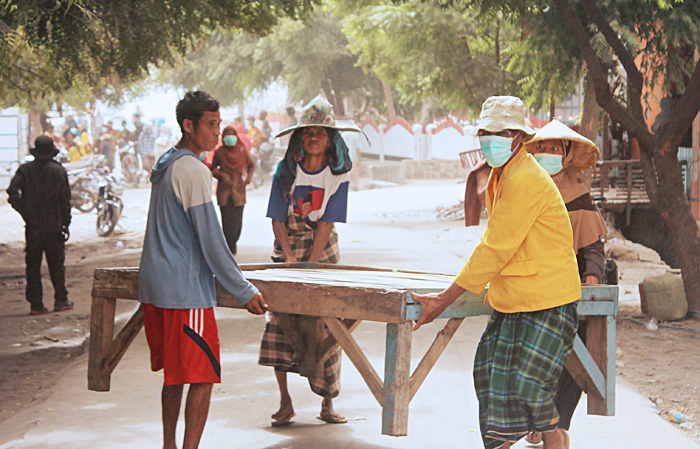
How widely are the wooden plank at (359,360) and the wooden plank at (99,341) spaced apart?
4.06 feet

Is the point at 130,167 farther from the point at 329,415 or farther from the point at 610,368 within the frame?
the point at 610,368

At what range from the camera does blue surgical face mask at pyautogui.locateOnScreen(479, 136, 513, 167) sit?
3459 mm

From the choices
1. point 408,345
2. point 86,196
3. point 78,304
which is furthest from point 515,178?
point 86,196

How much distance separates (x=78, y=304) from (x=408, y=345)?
24.0ft

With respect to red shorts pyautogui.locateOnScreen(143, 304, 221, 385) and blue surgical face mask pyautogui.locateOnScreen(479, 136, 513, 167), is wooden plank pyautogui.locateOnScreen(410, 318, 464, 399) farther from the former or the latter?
red shorts pyautogui.locateOnScreen(143, 304, 221, 385)

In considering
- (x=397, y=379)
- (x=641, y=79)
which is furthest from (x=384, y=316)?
(x=641, y=79)

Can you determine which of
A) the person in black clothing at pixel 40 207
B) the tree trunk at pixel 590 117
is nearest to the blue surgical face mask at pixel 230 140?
the person in black clothing at pixel 40 207

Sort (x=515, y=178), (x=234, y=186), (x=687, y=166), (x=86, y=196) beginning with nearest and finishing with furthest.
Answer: (x=515, y=178) < (x=234, y=186) < (x=687, y=166) < (x=86, y=196)

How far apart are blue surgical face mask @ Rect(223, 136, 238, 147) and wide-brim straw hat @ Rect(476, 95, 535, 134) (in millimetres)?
8085

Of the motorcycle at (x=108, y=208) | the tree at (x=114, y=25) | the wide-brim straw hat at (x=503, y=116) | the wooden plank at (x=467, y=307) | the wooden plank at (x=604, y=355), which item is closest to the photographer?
the wide-brim straw hat at (x=503, y=116)

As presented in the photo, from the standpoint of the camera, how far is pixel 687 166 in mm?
13789

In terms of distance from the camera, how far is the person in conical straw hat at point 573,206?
428 cm

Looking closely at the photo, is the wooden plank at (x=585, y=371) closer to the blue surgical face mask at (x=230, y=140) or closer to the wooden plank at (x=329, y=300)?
the wooden plank at (x=329, y=300)

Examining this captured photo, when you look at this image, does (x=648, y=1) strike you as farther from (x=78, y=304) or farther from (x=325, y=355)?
(x=78, y=304)
